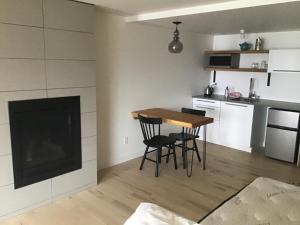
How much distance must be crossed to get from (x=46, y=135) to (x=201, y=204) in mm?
1918

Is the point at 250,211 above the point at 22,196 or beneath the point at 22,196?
above

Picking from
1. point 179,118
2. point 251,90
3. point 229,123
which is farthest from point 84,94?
point 251,90

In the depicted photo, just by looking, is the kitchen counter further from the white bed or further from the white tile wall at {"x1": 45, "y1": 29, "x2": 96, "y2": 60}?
the white tile wall at {"x1": 45, "y1": 29, "x2": 96, "y2": 60}

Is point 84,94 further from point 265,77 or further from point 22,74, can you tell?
point 265,77

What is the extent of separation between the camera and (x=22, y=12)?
241 cm

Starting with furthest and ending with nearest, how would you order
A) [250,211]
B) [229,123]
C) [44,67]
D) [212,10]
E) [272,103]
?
[229,123] < [272,103] < [212,10] < [44,67] < [250,211]

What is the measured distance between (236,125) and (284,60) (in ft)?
4.57

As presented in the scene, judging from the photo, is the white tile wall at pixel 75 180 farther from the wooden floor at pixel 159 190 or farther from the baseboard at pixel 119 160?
the baseboard at pixel 119 160

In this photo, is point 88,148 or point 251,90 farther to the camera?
point 251,90

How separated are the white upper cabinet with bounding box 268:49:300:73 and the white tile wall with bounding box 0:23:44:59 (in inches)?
147

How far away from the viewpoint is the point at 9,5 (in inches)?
91.2

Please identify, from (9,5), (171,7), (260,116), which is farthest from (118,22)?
(260,116)

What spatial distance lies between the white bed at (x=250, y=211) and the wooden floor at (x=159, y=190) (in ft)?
3.12

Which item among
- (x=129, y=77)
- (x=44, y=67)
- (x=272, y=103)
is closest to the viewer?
(x=44, y=67)
